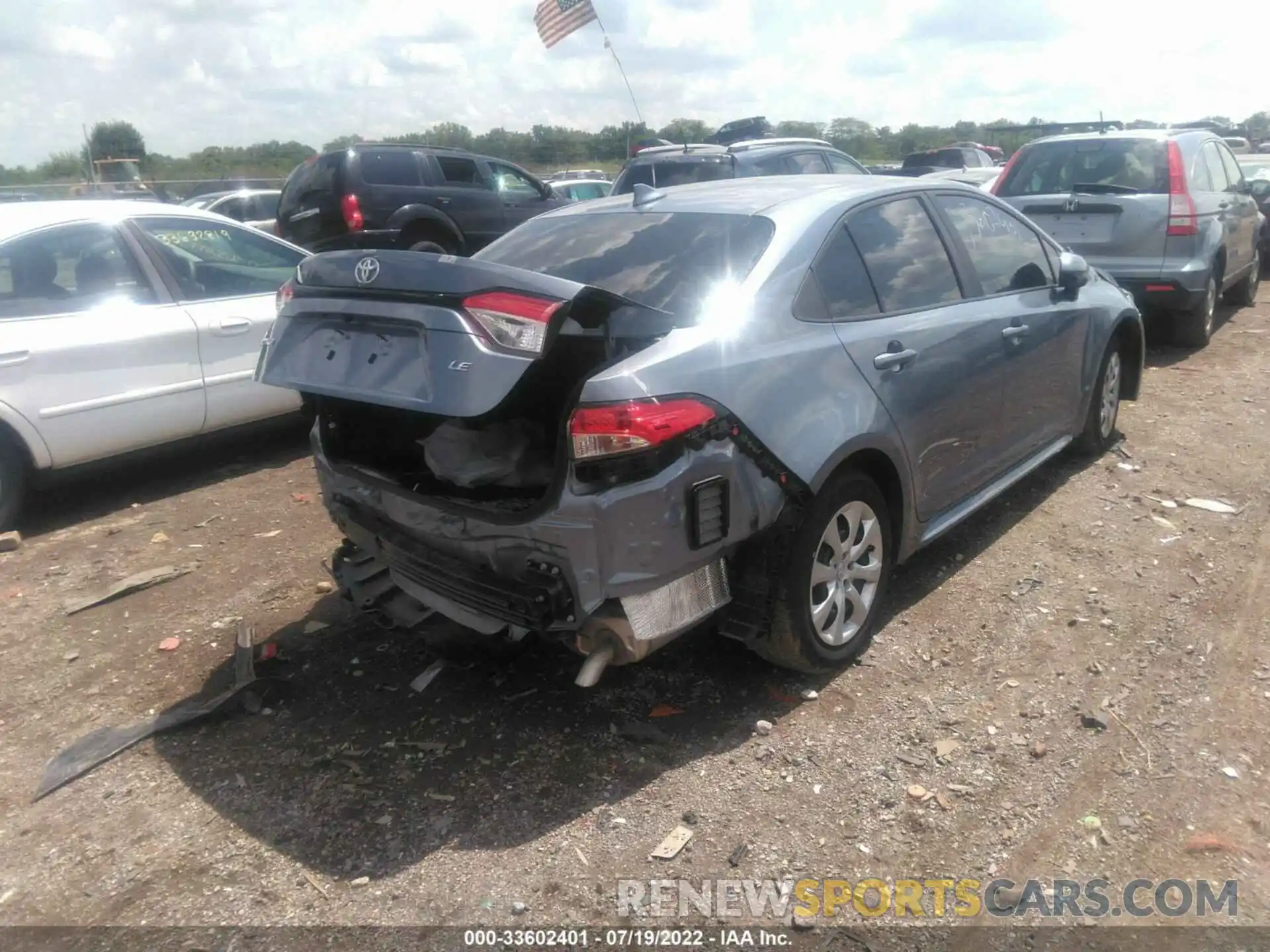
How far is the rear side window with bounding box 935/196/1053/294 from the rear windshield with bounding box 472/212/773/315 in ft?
4.38

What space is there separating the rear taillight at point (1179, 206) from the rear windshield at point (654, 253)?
19.0ft

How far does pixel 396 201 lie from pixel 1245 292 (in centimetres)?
939

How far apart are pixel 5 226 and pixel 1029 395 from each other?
17.3 ft

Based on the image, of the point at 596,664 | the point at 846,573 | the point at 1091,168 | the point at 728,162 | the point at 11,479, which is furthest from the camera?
the point at 728,162

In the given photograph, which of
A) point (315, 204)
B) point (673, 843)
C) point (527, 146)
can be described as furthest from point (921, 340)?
point (527, 146)

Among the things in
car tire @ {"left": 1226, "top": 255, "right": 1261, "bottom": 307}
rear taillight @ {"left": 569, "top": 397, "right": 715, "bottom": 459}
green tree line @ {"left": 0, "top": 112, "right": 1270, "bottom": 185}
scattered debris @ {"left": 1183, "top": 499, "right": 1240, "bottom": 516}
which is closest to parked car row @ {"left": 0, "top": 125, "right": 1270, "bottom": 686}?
rear taillight @ {"left": 569, "top": 397, "right": 715, "bottom": 459}

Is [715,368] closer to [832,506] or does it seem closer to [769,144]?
[832,506]

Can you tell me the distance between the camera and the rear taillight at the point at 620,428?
267 centimetres

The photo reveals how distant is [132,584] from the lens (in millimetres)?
4473

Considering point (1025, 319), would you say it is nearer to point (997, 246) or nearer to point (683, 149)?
point (997, 246)

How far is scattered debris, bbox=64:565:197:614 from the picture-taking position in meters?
4.31

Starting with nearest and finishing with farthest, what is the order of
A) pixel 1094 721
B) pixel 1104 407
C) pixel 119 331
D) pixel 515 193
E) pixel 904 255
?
1. pixel 1094 721
2. pixel 904 255
3. pixel 119 331
4. pixel 1104 407
5. pixel 515 193

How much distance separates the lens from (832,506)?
327 cm

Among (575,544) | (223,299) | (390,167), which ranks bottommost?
(575,544)
